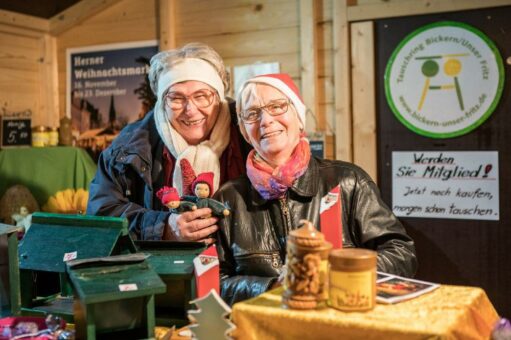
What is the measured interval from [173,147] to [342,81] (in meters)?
1.57

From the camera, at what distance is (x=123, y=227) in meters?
1.69

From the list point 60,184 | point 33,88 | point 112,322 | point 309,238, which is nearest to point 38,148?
point 60,184

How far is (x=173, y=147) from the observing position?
227cm

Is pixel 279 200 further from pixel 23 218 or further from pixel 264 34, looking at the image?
pixel 264 34

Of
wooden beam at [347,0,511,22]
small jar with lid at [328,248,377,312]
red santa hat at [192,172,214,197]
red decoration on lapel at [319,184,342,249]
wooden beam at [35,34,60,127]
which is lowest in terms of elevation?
small jar with lid at [328,248,377,312]

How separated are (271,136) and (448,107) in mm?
1733

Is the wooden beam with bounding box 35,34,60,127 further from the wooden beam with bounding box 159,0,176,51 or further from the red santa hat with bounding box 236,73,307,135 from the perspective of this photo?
the red santa hat with bounding box 236,73,307,135

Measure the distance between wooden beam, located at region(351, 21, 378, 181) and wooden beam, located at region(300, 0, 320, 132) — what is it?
22 centimetres

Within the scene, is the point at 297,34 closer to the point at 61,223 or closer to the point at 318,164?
the point at 318,164

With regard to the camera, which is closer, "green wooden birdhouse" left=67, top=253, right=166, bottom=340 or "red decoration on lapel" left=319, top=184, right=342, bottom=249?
"green wooden birdhouse" left=67, top=253, right=166, bottom=340

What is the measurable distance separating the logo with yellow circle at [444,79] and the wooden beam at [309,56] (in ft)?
1.36

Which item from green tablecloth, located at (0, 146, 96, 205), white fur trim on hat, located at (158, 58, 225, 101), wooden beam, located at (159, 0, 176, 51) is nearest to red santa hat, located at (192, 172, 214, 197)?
white fur trim on hat, located at (158, 58, 225, 101)

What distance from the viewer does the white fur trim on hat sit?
7.37ft

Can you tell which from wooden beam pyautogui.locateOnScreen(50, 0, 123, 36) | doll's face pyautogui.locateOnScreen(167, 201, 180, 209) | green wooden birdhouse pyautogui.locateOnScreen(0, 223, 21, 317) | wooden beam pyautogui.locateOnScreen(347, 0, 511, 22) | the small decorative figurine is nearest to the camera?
green wooden birdhouse pyautogui.locateOnScreen(0, 223, 21, 317)
